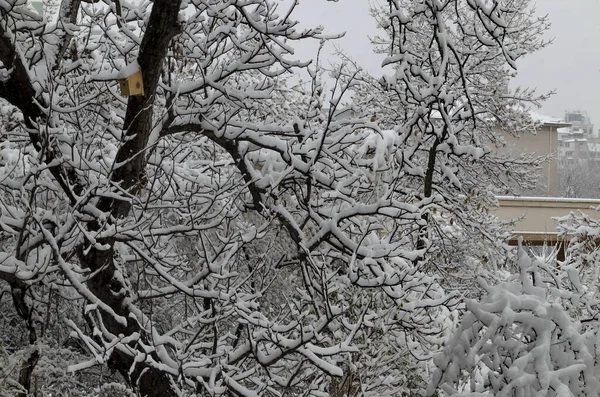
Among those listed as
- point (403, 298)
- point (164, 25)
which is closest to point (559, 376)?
point (403, 298)

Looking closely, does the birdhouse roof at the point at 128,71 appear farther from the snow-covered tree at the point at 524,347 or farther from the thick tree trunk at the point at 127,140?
the snow-covered tree at the point at 524,347

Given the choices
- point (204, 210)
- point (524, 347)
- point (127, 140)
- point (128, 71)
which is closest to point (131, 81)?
point (128, 71)

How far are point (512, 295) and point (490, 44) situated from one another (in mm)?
1358

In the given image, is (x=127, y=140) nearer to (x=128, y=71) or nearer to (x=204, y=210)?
(x=128, y=71)

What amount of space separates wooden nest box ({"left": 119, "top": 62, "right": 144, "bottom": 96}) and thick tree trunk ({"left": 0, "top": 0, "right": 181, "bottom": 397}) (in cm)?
11

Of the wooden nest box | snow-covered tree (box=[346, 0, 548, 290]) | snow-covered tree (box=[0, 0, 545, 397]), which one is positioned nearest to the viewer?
snow-covered tree (box=[0, 0, 545, 397])

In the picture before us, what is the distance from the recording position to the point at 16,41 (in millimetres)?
5336

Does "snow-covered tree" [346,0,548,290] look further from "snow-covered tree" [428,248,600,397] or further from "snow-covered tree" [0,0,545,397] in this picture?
"snow-covered tree" [428,248,600,397]

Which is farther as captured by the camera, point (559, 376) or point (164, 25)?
point (164, 25)

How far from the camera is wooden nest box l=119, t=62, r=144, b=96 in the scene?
17.5 feet

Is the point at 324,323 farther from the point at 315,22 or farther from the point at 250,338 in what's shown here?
the point at 315,22

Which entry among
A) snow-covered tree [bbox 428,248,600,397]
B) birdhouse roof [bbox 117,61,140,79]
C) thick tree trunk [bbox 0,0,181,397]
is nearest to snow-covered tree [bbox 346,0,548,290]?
thick tree trunk [bbox 0,0,181,397]

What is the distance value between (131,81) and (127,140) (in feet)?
1.36

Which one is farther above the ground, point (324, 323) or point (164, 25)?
point (164, 25)
